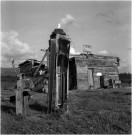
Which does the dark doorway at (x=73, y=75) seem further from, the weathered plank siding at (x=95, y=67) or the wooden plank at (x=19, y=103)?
the wooden plank at (x=19, y=103)

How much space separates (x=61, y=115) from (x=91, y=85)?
15953 mm

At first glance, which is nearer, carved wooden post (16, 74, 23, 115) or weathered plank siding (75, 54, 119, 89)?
carved wooden post (16, 74, 23, 115)

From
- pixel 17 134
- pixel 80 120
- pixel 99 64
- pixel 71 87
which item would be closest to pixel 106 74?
pixel 99 64

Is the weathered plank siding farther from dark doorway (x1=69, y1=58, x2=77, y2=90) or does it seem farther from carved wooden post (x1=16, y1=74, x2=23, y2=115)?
carved wooden post (x1=16, y1=74, x2=23, y2=115)

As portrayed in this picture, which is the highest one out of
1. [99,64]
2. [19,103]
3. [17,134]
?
[99,64]

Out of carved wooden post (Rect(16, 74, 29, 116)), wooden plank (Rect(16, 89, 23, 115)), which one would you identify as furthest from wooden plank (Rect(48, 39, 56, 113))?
wooden plank (Rect(16, 89, 23, 115))

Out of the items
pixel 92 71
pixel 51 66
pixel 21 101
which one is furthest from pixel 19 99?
pixel 92 71

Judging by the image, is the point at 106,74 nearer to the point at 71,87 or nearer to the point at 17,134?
the point at 71,87

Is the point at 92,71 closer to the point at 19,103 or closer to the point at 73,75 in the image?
the point at 73,75

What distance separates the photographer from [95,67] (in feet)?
77.9

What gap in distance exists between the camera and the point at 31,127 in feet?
20.2

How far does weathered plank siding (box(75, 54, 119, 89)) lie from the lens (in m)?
22.5

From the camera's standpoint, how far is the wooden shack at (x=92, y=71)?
22484 millimetres

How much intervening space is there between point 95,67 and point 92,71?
0.60 metres
